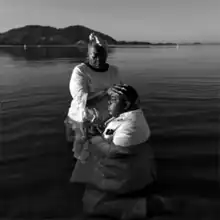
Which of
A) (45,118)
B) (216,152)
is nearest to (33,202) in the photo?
(216,152)

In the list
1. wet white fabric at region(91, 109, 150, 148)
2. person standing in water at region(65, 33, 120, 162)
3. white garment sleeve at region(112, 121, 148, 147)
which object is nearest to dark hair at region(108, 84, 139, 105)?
wet white fabric at region(91, 109, 150, 148)

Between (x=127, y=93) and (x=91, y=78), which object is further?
(x=91, y=78)

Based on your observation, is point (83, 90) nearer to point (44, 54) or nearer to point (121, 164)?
point (121, 164)

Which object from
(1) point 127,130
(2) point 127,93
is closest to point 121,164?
(1) point 127,130

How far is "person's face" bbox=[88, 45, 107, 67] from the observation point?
6.15 m

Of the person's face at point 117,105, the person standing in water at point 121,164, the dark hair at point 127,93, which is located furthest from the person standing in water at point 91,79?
the dark hair at point 127,93

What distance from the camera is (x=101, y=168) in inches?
206

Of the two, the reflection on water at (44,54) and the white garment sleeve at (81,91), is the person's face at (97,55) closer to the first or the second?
the white garment sleeve at (81,91)

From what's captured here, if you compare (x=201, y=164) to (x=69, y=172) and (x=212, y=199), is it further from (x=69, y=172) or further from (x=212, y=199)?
(x=69, y=172)

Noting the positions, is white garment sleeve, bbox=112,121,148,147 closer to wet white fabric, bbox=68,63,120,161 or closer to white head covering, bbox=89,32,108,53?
wet white fabric, bbox=68,63,120,161

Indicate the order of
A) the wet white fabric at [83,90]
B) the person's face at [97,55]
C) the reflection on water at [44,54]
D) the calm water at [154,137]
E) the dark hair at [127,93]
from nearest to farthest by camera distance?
the dark hair at [127,93] < the calm water at [154,137] < the person's face at [97,55] < the wet white fabric at [83,90] < the reflection on water at [44,54]

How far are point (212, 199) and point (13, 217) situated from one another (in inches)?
130

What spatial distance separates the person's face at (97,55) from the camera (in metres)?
6.15

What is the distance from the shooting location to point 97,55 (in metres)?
6.27
